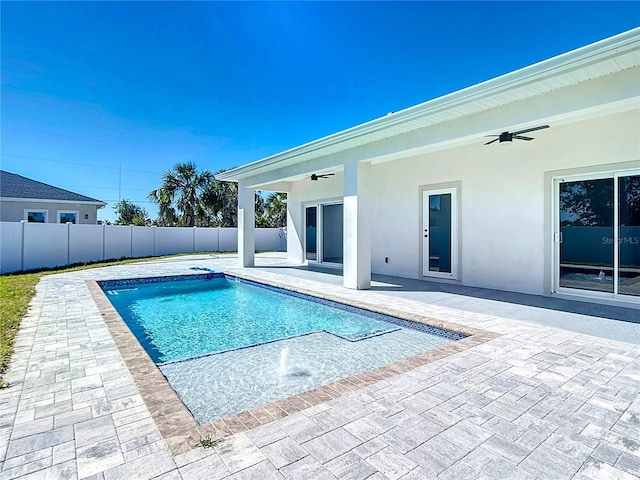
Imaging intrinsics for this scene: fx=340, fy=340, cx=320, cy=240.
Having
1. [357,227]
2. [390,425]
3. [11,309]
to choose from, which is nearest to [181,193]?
[11,309]

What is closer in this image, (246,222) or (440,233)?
(440,233)

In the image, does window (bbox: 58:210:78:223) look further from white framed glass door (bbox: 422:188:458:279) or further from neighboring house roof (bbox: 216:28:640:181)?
white framed glass door (bbox: 422:188:458:279)

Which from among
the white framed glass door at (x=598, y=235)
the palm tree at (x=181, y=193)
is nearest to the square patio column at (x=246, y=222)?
the white framed glass door at (x=598, y=235)

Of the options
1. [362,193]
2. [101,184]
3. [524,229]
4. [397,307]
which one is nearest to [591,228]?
[524,229]

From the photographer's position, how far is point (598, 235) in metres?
6.59

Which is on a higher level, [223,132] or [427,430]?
[223,132]

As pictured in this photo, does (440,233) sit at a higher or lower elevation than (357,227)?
lower

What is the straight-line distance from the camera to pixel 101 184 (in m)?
42.9

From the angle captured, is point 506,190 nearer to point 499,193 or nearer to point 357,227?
point 499,193

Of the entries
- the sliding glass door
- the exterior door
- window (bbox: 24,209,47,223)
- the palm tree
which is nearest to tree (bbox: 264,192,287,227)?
the palm tree

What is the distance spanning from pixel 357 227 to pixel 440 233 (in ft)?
8.34

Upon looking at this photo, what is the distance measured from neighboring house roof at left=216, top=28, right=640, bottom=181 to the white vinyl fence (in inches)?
534

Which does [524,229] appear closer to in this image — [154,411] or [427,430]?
[427,430]

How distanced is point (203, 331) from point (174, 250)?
16.2 m
